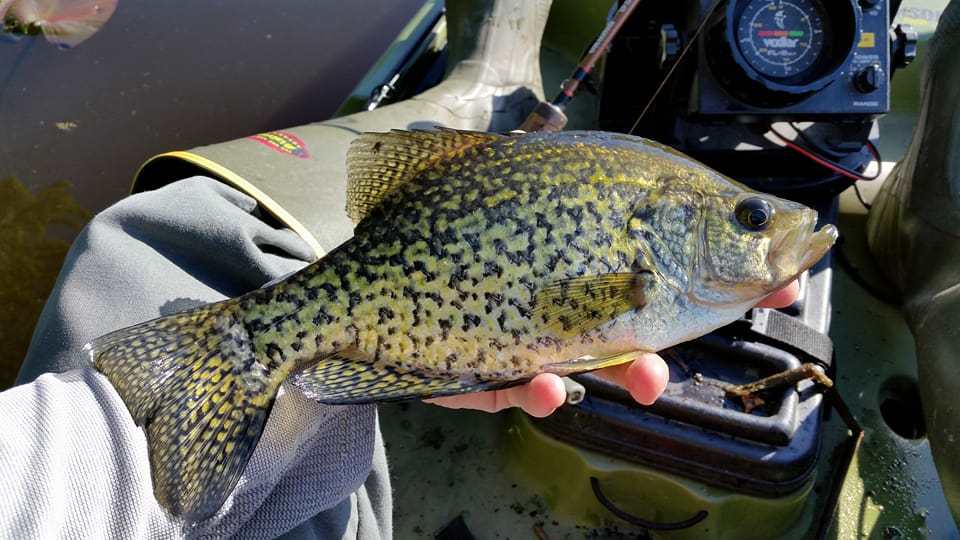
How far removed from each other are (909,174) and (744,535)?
1616mm

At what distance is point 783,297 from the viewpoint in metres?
1.82

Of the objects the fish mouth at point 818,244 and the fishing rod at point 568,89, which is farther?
the fishing rod at point 568,89

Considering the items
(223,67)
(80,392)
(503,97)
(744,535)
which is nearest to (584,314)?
(80,392)

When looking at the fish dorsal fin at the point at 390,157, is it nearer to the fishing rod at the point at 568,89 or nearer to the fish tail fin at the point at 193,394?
the fish tail fin at the point at 193,394

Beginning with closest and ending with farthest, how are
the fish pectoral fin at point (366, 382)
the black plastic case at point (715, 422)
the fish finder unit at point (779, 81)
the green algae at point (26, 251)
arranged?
the fish pectoral fin at point (366, 382) < the black plastic case at point (715, 422) < the fish finder unit at point (779, 81) < the green algae at point (26, 251)

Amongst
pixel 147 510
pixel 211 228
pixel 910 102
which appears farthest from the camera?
pixel 910 102

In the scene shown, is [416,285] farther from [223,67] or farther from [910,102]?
[223,67]

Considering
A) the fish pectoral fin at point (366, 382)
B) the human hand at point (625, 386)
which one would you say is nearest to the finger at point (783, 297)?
the human hand at point (625, 386)

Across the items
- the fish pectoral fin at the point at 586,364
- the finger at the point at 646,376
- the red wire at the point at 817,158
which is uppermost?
the red wire at the point at 817,158

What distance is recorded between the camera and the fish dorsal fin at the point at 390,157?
1.55 meters

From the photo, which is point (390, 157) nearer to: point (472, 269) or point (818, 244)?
point (472, 269)

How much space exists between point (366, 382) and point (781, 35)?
1974 mm

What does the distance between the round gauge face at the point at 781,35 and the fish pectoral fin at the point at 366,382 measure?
5.37 feet

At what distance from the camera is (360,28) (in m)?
5.64
